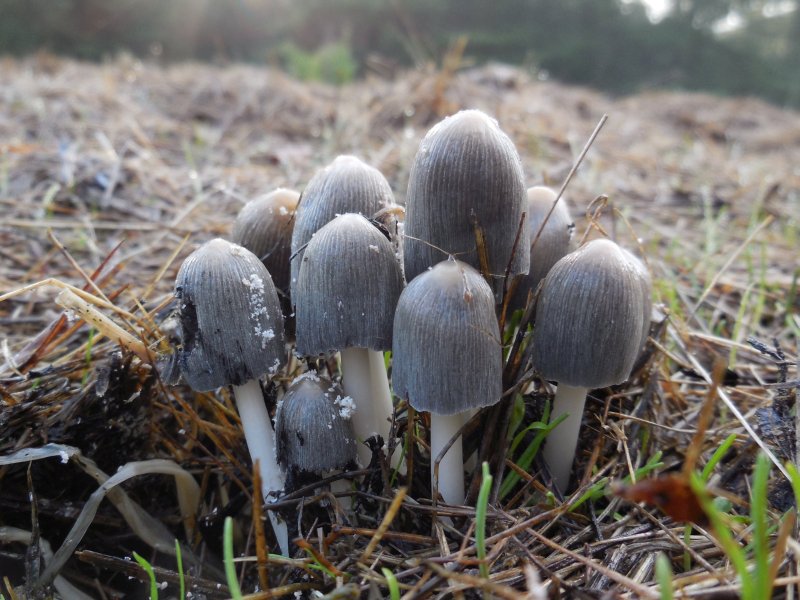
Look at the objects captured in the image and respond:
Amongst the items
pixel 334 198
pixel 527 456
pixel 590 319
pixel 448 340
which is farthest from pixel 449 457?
pixel 334 198

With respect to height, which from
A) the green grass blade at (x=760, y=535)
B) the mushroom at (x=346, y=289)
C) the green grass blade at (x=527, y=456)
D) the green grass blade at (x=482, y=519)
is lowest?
the green grass blade at (x=527, y=456)

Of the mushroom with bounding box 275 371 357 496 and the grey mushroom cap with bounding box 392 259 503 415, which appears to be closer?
the grey mushroom cap with bounding box 392 259 503 415

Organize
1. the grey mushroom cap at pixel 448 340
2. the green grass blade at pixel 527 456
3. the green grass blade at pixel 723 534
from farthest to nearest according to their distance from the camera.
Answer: the green grass blade at pixel 527 456
the grey mushroom cap at pixel 448 340
the green grass blade at pixel 723 534

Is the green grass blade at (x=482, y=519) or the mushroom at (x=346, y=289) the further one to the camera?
the mushroom at (x=346, y=289)


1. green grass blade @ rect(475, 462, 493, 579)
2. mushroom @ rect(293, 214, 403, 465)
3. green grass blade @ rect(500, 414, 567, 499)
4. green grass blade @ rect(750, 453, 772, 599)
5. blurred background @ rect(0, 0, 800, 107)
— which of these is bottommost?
green grass blade @ rect(500, 414, 567, 499)

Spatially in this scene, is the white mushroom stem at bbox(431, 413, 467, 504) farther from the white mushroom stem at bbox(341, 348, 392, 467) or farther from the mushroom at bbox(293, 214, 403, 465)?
the mushroom at bbox(293, 214, 403, 465)

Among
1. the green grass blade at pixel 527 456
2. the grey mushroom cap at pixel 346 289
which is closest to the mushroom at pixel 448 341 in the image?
the grey mushroom cap at pixel 346 289

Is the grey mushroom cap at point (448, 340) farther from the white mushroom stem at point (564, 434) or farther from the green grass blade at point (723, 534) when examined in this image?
the green grass blade at point (723, 534)

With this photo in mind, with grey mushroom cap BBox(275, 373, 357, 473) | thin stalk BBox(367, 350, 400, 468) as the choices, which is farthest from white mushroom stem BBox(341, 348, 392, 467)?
grey mushroom cap BBox(275, 373, 357, 473)
